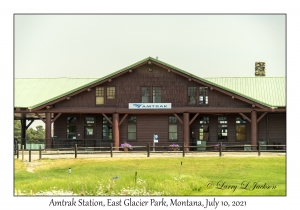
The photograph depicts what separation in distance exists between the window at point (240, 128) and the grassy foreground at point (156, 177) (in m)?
9.51

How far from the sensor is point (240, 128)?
5419 cm

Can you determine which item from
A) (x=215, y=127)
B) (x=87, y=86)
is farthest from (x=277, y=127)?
(x=87, y=86)

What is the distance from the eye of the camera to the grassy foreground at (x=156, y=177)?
33406 millimetres

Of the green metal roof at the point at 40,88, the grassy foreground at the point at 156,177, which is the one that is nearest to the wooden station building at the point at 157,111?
the green metal roof at the point at 40,88

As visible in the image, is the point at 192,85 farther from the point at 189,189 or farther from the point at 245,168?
the point at 189,189

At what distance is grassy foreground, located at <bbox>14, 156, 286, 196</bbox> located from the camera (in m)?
33.4

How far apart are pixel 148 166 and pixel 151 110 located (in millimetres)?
11340

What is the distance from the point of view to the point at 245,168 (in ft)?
133

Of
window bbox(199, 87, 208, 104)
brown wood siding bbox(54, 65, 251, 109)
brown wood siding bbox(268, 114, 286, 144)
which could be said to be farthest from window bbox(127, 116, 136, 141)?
brown wood siding bbox(268, 114, 286, 144)

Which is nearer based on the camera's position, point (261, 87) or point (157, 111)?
point (157, 111)

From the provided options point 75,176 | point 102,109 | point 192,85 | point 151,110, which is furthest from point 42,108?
point 75,176

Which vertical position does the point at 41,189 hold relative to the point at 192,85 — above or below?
below

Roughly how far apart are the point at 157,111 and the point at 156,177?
16779mm

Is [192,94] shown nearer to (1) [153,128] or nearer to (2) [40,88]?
(1) [153,128]
